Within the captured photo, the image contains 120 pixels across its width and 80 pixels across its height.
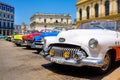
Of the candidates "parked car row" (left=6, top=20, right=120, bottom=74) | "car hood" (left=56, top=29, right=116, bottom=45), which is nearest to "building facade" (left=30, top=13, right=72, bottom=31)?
"parked car row" (left=6, top=20, right=120, bottom=74)

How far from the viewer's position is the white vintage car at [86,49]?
514 centimetres

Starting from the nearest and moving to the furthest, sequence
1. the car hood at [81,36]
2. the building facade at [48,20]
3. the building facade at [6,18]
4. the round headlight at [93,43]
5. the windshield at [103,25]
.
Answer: the round headlight at [93,43] → the car hood at [81,36] → the windshield at [103,25] → the building facade at [6,18] → the building facade at [48,20]

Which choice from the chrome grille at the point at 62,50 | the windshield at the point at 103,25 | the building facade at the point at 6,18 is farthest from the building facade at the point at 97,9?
the building facade at the point at 6,18

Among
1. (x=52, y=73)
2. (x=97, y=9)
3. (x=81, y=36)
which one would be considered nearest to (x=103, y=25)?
(x=81, y=36)

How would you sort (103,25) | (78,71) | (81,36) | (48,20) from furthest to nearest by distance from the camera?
Answer: (48,20)
(103,25)
(78,71)
(81,36)

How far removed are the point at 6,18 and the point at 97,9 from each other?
1615 inches

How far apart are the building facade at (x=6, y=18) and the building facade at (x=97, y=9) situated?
31.9 metres

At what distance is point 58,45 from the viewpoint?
5.82m

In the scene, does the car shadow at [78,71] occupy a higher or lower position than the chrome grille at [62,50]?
lower

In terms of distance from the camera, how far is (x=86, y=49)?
518 cm

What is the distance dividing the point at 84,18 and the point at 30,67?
3574cm

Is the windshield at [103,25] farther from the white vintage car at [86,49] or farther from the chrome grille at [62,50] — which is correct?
the chrome grille at [62,50]

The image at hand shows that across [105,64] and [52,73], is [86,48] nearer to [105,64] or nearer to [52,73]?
[105,64]

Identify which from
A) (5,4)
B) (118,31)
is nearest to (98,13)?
(118,31)
